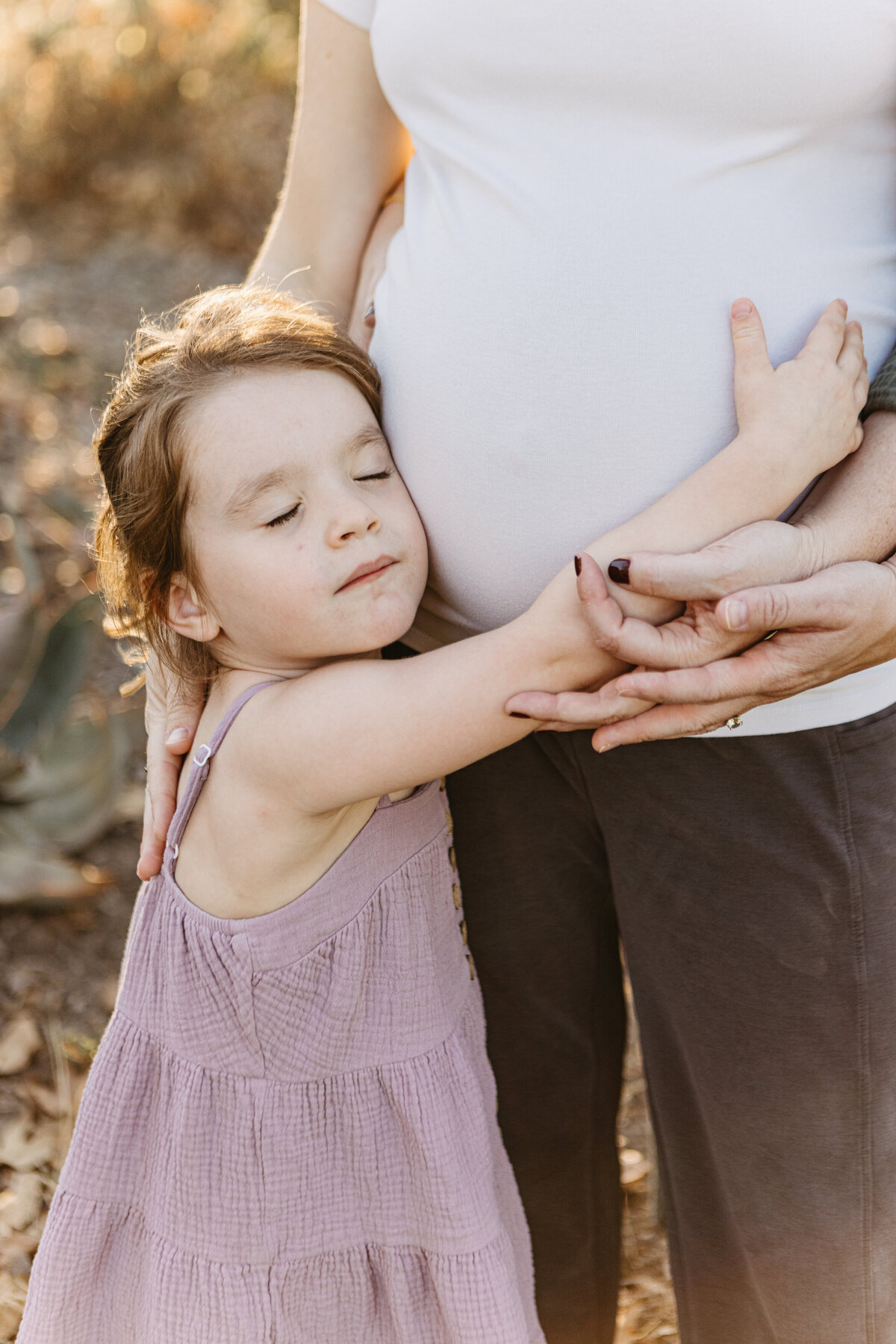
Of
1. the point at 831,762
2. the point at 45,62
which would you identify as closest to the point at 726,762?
the point at 831,762

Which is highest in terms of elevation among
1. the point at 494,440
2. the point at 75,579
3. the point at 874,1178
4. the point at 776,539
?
the point at 75,579

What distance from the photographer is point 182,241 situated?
7.35 meters

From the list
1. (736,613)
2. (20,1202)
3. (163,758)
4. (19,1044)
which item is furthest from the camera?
(19,1044)

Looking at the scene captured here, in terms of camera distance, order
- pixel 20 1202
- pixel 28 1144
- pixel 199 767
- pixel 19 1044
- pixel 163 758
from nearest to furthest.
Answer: pixel 199 767, pixel 163 758, pixel 20 1202, pixel 28 1144, pixel 19 1044

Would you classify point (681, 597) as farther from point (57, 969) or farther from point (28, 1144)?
point (57, 969)

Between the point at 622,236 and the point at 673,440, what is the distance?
0.78ft

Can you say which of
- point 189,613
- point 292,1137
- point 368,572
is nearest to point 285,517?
point 368,572

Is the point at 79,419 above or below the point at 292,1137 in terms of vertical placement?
above

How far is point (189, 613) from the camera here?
4.90 feet

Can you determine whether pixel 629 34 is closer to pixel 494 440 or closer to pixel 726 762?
pixel 494 440

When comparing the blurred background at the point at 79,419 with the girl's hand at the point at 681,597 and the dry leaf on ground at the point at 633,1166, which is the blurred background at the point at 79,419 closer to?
the dry leaf on ground at the point at 633,1166

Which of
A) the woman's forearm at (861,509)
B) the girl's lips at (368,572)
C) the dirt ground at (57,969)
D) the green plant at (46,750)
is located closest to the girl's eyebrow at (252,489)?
the girl's lips at (368,572)

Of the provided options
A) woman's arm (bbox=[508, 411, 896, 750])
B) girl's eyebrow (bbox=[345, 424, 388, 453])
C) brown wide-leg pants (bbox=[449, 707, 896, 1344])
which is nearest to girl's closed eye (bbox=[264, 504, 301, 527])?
girl's eyebrow (bbox=[345, 424, 388, 453])

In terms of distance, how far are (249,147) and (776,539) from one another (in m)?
7.28
